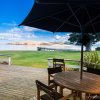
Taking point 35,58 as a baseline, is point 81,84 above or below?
above

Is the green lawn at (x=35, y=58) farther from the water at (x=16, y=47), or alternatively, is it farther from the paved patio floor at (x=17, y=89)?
the paved patio floor at (x=17, y=89)

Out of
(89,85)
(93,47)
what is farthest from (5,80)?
(93,47)

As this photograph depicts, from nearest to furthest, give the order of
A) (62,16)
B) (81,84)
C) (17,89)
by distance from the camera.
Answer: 1. (81,84)
2. (62,16)
3. (17,89)

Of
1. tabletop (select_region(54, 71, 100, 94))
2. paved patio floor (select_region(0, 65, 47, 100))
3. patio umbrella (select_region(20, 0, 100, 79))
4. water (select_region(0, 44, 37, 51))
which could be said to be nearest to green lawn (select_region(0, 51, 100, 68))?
water (select_region(0, 44, 37, 51))

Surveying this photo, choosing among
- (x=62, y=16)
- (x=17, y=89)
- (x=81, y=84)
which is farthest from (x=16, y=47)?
(x=81, y=84)

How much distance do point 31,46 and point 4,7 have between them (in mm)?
7757

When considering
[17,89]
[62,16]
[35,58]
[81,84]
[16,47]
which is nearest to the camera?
[81,84]

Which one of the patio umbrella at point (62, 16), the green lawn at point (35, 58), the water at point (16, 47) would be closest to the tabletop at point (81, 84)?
the patio umbrella at point (62, 16)

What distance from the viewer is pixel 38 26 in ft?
15.0

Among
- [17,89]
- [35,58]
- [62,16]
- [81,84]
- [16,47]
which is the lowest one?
[17,89]

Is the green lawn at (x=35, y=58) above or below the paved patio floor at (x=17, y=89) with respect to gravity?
above

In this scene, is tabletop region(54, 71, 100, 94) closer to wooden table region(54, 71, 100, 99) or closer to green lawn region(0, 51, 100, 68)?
wooden table region(54, 71, 100, 99)

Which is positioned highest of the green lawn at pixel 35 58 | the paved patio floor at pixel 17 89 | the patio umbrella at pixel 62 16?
the patio umbrella at pixel 62 16

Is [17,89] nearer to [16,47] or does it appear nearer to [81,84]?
[81,84]
